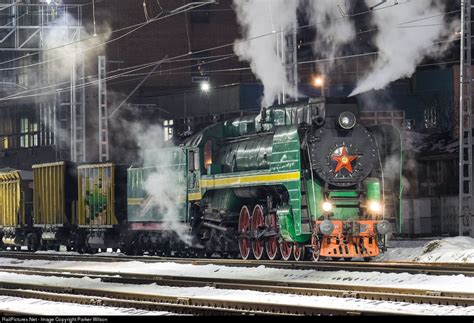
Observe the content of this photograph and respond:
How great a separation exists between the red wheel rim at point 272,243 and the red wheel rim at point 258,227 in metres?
0.21

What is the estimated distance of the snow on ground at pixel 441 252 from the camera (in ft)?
96.4

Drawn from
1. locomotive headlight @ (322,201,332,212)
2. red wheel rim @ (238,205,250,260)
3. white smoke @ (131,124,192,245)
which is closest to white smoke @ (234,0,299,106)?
white smoke @ (131,124,192,245)

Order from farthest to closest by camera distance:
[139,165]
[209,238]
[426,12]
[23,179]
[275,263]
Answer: [23,179] < [139,165] < [209,238] < [426,12] < [275,263]

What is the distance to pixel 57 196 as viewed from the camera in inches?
1638

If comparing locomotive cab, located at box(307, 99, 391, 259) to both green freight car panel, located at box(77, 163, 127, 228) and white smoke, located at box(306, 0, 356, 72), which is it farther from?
green freight car panel, located at box(77, 163, 127, 228)

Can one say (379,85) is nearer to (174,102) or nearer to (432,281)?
(432,281)

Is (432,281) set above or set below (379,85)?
below

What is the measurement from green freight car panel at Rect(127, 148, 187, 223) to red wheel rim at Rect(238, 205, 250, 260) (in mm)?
2780

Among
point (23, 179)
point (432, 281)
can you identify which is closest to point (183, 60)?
point (23, 179)

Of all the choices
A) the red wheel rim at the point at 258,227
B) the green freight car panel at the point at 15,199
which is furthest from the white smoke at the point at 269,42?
the green freight car panel at the point at 15,199

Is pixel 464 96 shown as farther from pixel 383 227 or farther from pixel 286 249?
pixel 286 249

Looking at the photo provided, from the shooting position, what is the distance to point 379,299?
1731 centimetres

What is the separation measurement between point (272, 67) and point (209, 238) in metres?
8.72

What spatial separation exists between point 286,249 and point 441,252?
484 centimetres
